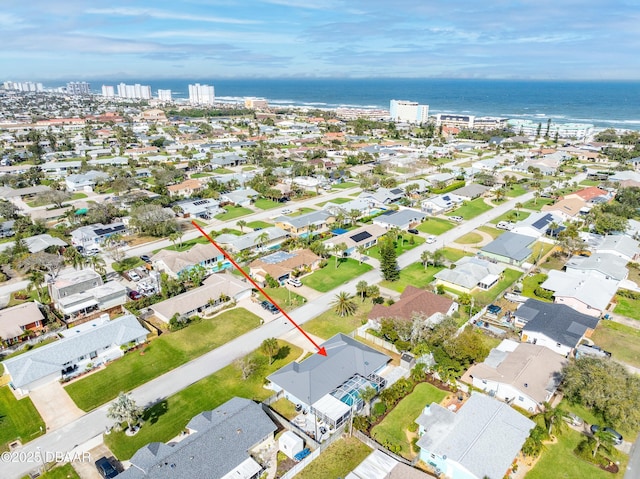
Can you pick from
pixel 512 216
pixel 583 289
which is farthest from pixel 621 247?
pixel 512 216

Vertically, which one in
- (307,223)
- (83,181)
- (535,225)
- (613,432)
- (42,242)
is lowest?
(613,432)

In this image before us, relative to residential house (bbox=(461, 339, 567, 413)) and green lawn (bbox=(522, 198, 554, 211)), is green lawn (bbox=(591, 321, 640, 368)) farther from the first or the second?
green lawn (bbox=(522, 198, 554, 211))

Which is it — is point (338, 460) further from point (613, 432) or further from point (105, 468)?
point (613, 432)

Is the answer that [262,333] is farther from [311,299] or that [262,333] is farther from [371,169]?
[371,169]

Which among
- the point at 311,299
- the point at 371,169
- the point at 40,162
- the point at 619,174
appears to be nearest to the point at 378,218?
the point at 311,299

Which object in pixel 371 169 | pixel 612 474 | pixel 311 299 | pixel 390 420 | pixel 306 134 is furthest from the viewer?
pixel 306 134

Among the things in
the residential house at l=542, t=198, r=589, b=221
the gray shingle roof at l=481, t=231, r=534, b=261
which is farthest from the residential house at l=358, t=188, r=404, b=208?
the residential house at l=542, t=198, r=589, b=221
